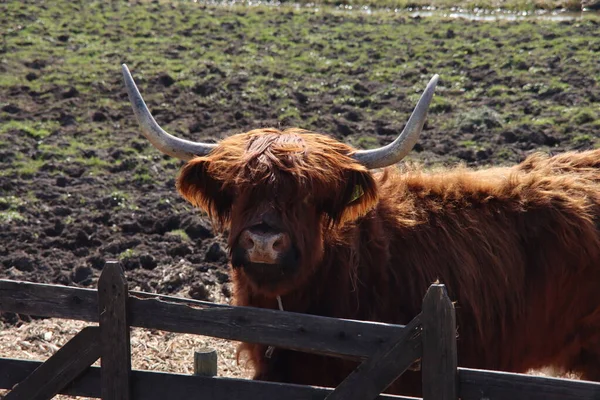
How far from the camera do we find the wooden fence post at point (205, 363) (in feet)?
14.1

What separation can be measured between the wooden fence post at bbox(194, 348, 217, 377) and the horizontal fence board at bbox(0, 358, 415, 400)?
0.36ft

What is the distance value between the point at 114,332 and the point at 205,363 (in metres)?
0.48

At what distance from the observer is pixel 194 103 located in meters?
12.7

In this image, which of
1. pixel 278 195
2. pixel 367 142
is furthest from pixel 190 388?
pixel 367 142

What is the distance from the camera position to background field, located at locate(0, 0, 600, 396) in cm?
854

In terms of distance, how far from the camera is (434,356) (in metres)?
3.68

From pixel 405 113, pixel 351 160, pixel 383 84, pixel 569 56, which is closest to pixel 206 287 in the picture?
pixel 351 160

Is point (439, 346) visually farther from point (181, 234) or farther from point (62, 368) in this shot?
point (181, 234)

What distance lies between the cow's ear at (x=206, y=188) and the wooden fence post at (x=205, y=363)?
1019 millimetres

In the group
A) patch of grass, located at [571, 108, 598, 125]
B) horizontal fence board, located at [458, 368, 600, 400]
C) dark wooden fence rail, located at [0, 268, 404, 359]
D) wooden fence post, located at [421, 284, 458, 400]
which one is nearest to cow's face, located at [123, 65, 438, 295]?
dark wooden fence rail, located at [0, 268, 404, 359]

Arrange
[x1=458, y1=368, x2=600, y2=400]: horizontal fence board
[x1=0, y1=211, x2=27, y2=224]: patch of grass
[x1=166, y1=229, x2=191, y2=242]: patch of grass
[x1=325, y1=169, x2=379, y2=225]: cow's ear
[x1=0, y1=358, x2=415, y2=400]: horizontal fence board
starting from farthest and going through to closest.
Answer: [x1=0, y1=211, x2=27, y2=224]: patch of grass → [x1=166, y1=229, x2=191, y2=242]: patch of grass → [x1=325, y1=169, x2=379, y2=225]: cow's ear → [x1=0, y1=358, x2=415, y2=400]: horizontal fence board → [x1=458, y1=368, x2=600, y2=400]: horizontal fence board

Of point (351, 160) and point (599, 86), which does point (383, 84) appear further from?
point (351, 160)

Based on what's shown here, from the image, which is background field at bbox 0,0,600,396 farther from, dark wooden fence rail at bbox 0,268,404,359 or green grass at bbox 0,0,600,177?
dark wooden fence rail at bbox 0,268,404,359

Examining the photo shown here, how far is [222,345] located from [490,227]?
291 cm
